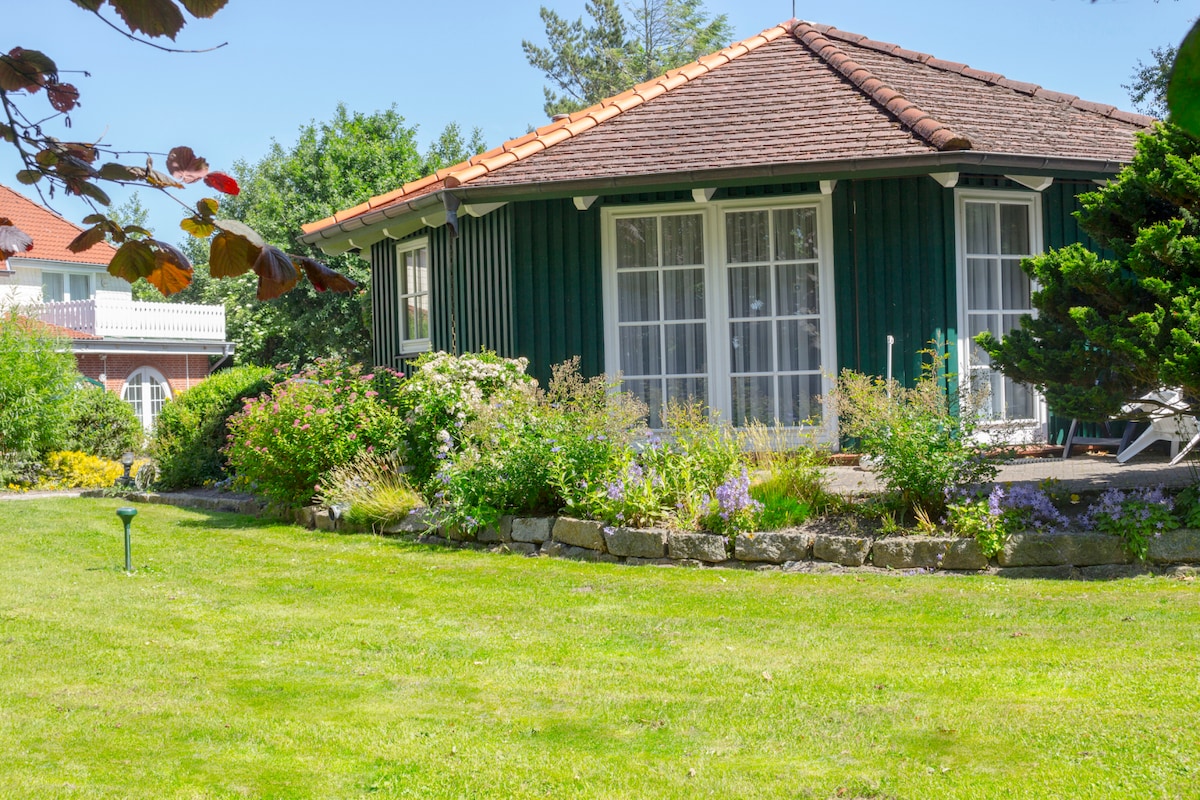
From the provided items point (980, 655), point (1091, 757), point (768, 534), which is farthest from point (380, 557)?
point (1091, 757)

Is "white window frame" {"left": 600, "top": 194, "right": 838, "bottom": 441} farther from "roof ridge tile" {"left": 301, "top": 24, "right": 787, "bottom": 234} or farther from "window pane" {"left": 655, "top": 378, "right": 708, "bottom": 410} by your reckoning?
"roof ridge tile" {"left": 301, "top": 24, "right": 787, "bottom": 234}

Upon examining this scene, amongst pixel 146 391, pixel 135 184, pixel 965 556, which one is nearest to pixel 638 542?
pixel 965 556

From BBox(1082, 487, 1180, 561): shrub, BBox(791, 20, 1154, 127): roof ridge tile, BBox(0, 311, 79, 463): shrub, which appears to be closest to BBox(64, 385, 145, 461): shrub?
BBox(0, 311, 79, 463): shrub

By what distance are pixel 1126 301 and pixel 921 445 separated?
1.62m

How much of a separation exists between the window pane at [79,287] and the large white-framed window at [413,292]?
23314mm

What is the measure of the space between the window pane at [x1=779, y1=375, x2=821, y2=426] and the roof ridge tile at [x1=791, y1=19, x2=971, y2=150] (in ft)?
7.63

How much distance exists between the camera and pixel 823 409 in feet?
33.5

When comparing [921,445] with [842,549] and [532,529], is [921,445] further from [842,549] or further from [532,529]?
[532,529]

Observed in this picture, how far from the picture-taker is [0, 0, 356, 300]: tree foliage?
7.11 feet

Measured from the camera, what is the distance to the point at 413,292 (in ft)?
43.8

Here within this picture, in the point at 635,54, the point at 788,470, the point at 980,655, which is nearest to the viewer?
the point at 980,655

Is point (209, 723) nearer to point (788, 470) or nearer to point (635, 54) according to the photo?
point (788, 470)

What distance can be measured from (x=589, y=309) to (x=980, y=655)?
246 inches

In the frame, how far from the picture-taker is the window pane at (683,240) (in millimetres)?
10688
